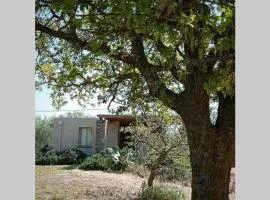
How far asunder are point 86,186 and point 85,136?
200 inches

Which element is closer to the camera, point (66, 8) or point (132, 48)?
point (66, 8)

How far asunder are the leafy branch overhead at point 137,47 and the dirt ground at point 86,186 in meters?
1.41

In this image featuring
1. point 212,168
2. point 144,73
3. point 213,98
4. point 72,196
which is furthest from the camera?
point 72,196

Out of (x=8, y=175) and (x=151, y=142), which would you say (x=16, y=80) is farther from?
(x=151, y=142)

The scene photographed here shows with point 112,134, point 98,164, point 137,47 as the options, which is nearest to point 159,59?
point 137,47

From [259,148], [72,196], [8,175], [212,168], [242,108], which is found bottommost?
[72,196]

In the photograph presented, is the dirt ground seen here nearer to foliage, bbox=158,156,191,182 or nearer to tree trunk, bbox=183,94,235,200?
foliage, bbox=158,156,191,182

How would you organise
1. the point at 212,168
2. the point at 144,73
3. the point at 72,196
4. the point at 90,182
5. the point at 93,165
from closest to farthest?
the point at 144,73
the point at 212,168
the point at 72,196
the point at 90,182
the point at 93,165

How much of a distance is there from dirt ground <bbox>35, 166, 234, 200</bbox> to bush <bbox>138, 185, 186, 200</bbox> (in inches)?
4.6

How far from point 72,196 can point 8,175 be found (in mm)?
4345

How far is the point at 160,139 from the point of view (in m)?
5.95

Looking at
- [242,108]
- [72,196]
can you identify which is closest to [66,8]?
[242,108]

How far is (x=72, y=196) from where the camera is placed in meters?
5.56

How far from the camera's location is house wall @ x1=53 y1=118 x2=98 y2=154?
10773 millimetres
